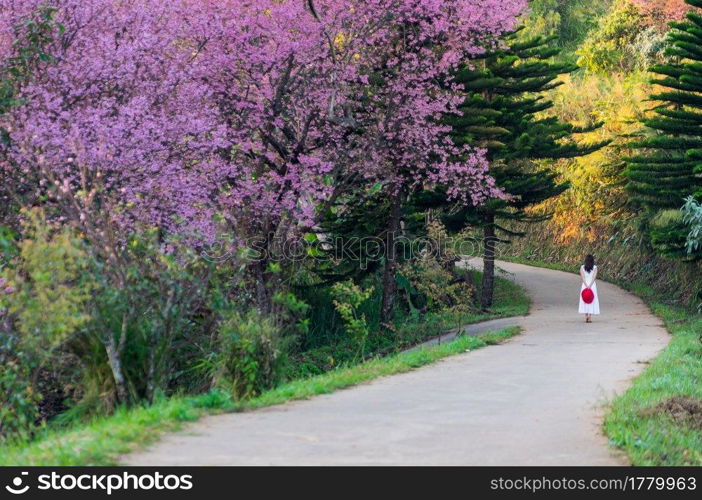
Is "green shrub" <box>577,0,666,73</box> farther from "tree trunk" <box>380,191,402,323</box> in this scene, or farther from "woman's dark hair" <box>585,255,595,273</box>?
"tree trunk" <box>380,191,402,323</box>

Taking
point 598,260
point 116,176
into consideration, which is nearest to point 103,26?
point 116,176

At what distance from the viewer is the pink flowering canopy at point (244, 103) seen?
14.5m

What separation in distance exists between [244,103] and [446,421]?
36.6ft

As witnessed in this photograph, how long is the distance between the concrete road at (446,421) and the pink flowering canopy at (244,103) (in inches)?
171

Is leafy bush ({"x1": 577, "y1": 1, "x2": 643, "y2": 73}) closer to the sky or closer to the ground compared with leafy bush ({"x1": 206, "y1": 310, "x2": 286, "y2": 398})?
closer to the sky

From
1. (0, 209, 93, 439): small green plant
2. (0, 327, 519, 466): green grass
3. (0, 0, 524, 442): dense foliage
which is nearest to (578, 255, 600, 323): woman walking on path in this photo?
(0, 0, 524, 442): dense foliage

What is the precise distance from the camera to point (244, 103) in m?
18.4

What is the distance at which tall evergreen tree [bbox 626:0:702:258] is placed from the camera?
22766 mm

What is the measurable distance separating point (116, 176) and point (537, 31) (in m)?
34.7

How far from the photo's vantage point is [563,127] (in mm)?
25359

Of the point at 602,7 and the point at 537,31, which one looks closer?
the point at 537,31

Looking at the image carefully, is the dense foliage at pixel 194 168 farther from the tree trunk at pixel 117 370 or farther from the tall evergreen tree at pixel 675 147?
the tall evergreen tree at pixel 675 147

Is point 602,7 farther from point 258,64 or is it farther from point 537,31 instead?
point 258,64

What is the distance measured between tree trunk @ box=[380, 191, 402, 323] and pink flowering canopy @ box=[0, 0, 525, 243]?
1.73 ft
